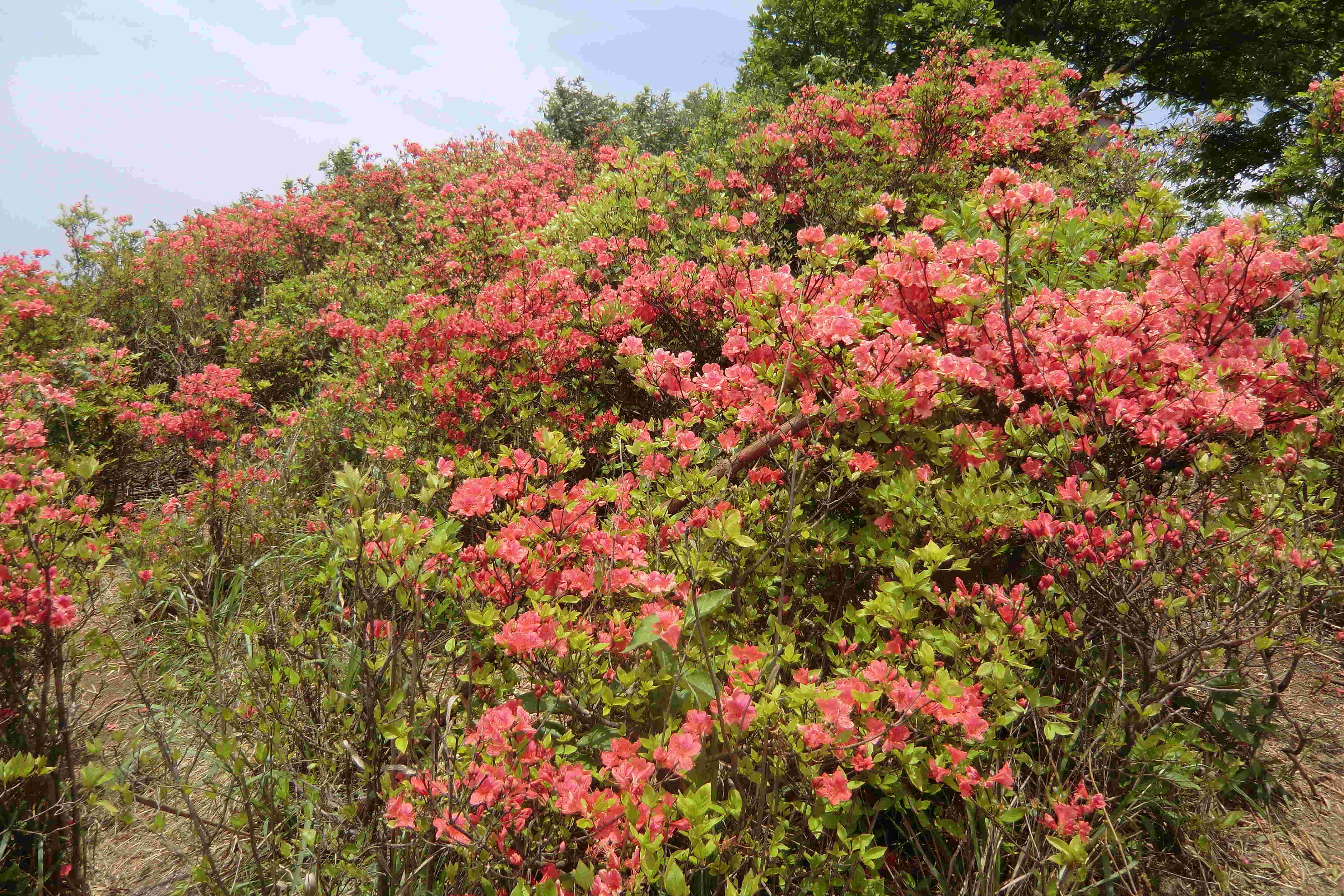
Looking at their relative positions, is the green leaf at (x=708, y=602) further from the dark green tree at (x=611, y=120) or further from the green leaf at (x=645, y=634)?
the dark green tree at (x=611, y=120)

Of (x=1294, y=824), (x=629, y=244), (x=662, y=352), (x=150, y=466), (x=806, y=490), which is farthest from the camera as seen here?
(x=150, y=466)

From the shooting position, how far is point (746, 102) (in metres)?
9.97

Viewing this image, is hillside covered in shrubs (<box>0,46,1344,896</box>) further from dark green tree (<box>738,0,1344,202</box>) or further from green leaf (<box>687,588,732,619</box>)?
dark green tree (<box>738,0,1344,202</box>)

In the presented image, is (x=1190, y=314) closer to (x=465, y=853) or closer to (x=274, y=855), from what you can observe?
(x=465, y=853)

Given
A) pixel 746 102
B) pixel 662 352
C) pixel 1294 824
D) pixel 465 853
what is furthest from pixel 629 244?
pixel 746 102

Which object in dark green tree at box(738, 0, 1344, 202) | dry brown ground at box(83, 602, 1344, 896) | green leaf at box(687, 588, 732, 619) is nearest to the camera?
green leaf at box(687, 588, 732, 619)

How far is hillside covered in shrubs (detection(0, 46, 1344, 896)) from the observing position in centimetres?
178

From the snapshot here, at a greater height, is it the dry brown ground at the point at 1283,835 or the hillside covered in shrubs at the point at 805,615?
the hillside covered in shrubs at the point at 805,615

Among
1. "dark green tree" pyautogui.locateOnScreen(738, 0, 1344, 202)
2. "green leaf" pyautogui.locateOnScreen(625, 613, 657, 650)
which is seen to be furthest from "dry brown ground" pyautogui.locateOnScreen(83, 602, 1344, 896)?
"dark green tree" pyautogui.locateOnScreen(738, 0, 1344, 202)

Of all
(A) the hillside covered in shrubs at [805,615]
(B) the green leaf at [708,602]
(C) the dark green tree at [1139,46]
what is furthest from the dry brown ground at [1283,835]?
(C) the dark green tree at [1139,46]

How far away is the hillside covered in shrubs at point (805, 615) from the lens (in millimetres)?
1784

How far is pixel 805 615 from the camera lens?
8.79ft

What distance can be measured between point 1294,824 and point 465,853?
3016 millimetres

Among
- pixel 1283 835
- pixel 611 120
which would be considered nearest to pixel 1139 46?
pixel 611 120
